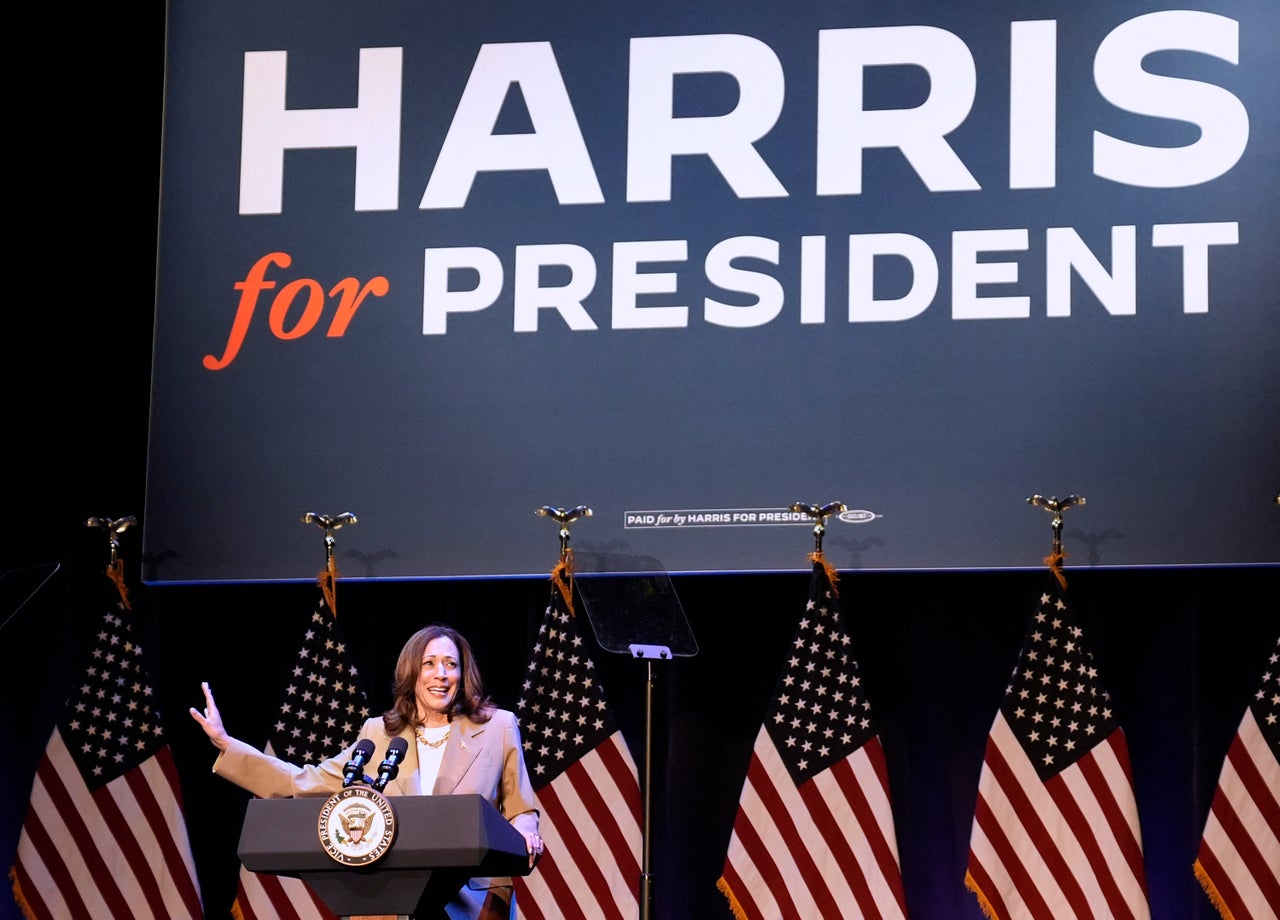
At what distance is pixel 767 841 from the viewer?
5695 mm

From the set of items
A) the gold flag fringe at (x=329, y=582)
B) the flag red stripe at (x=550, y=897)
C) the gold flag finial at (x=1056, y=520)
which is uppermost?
the gold flag finial at (x=1056, y=520)

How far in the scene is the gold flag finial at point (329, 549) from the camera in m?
5.97

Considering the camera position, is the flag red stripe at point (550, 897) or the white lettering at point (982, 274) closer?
the flag red stripe at point (550, 897)

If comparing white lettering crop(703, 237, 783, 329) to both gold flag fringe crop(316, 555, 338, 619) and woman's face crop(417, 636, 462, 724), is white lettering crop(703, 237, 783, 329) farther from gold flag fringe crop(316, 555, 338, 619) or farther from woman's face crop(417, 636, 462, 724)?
woman's face crop(417, 636, 462, 724)

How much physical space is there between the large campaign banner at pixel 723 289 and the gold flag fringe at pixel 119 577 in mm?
175

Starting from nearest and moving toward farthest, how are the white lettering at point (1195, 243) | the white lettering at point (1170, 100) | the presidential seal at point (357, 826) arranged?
the presidential seal at point (357, 826), the white lettering at point (1195, 243), the white lettering at point (1170, 100)

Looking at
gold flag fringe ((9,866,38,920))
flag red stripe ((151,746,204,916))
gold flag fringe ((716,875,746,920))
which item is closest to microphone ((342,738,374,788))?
gold flag fringe ((716,875,746,920))

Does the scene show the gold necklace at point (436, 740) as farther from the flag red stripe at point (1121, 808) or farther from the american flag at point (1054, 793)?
the flag red stripe at point (1121, 808)

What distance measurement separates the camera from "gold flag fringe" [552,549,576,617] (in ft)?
19.2

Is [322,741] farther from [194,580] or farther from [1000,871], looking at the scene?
[1000,871]

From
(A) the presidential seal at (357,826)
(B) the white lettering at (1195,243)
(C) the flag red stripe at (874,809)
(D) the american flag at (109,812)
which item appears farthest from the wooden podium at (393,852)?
(B) the white lettering at (1195,243)

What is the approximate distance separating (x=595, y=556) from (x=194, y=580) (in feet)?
4.82

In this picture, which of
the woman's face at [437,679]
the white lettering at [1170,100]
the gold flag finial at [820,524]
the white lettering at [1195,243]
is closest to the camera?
the woman's face at [437,679]

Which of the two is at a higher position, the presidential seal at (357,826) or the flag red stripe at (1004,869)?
the presidential seal at (357,826)
